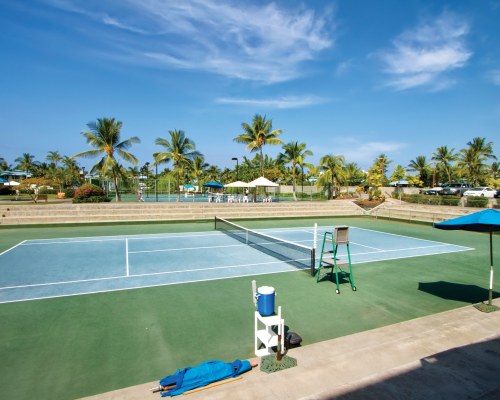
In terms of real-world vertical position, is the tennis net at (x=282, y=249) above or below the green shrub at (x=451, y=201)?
below

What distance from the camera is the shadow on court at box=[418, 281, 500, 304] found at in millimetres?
8211

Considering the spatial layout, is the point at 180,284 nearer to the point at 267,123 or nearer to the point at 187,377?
the point at 187,377

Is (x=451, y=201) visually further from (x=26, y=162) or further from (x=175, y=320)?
(x=26, y=162)

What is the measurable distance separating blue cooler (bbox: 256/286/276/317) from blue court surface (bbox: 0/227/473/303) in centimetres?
466

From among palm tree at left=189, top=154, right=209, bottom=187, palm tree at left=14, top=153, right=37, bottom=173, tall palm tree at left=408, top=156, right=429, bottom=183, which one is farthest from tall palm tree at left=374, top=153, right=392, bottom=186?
palm tree at left=14, top=153, right=37, bottom=173

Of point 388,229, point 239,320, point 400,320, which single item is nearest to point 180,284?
point 239,320

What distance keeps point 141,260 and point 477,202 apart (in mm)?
28194

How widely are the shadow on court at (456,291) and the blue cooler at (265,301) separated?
5.71 m

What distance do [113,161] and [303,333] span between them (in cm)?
2655

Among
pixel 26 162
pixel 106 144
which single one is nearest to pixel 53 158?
pixel 26 162

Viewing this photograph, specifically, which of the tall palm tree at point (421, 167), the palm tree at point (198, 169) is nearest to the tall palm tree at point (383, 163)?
the tall palm tree at point (421, 167)

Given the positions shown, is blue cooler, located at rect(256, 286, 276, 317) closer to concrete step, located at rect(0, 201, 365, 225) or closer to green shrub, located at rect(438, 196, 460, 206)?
concrete step, located at rect(0, 201, 365, 225)

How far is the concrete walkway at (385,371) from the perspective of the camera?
160 inches

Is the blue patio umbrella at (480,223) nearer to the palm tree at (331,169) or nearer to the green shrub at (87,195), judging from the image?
the green shrub at (87,195)
